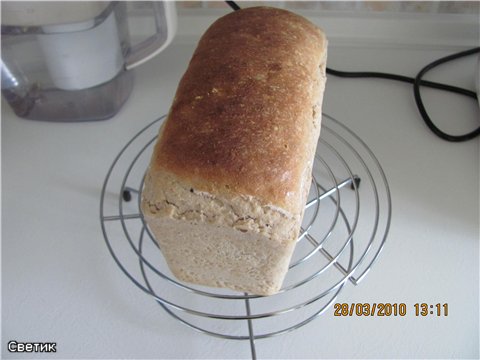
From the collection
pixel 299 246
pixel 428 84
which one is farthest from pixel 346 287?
pixel 428 84

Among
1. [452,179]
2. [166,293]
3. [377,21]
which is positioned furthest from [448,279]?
[377,21]

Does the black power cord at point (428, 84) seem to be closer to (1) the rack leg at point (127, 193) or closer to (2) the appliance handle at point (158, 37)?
(2) the appliance handle at point (158, 37)

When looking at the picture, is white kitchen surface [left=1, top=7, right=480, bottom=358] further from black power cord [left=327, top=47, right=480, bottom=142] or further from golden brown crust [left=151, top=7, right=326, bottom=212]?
golden brown crust [left=151, top=7, right=326, bottom=212]

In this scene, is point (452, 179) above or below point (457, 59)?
below

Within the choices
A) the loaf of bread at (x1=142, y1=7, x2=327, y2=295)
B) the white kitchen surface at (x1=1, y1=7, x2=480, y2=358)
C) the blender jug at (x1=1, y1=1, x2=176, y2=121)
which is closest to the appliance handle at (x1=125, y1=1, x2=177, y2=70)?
the blender jug at (x1=1, y1=1, x2=176, y2=121)

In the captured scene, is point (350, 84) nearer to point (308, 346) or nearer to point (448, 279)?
point (448, 279)

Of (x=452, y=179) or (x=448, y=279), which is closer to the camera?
(x=448, y=279)

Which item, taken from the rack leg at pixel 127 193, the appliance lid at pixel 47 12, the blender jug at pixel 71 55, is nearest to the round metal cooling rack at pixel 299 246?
the rack leg at pixel 127 193
